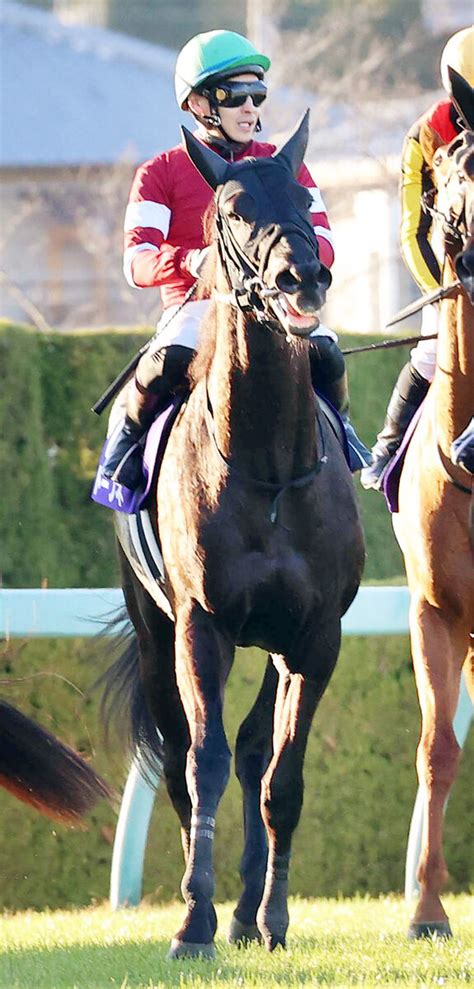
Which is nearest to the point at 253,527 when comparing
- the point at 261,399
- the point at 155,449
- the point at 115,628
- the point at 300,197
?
the point at 261,399

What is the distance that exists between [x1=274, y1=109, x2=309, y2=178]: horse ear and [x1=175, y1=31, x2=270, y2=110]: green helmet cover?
459 millimetres

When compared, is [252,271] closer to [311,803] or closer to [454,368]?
[454,368]

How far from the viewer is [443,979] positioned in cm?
441

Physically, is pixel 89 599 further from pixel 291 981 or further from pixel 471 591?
pixel 291 981

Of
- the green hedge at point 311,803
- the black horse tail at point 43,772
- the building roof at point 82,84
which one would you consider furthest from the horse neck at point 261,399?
the building roof at point 82,84

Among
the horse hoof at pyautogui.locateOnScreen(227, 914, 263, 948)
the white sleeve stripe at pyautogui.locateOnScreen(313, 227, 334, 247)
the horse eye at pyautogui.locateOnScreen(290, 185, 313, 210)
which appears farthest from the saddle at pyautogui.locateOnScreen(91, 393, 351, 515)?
the horse hoof at pyautogui.locateOnScreen(227, 914, 263, 948)

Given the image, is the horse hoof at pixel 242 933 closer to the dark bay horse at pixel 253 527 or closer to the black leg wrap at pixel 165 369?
the dark bay horse at pixel 253 527

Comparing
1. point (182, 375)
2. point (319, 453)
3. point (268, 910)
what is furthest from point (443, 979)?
point (182, 375)

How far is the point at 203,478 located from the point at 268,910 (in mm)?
1200

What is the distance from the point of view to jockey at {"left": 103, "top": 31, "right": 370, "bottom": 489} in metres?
5.33

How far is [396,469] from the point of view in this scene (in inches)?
224

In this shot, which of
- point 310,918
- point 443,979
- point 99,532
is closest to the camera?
point 443,979

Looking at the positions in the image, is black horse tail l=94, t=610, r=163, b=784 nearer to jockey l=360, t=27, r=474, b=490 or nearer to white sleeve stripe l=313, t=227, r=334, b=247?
jockey l=360, t=27, r=474, b=490

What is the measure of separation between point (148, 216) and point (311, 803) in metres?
2.57
